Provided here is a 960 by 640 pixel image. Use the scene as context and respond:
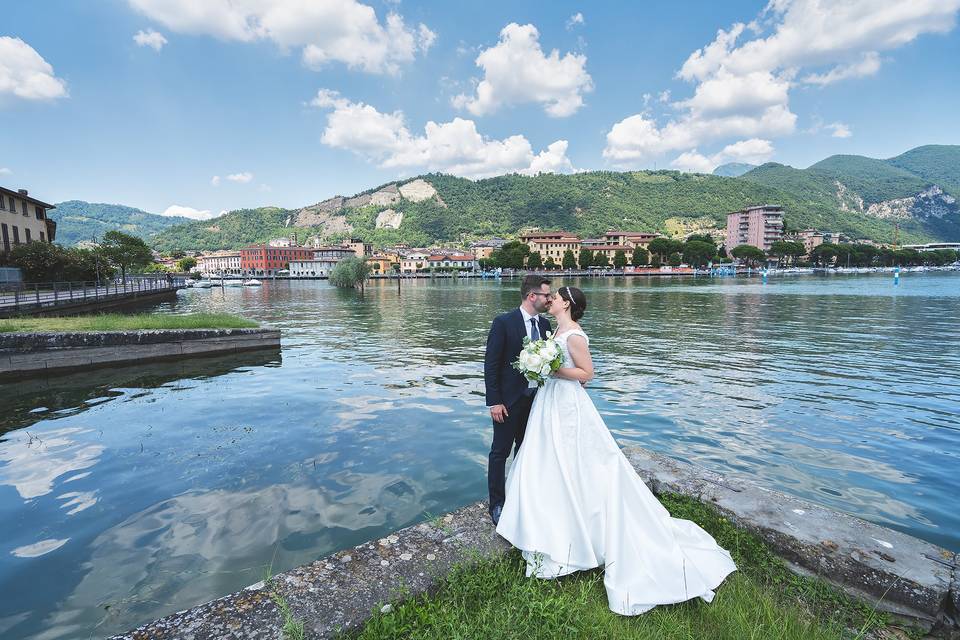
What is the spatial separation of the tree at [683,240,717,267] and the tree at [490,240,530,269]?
60147 millimetres

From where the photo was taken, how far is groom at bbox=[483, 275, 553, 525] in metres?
5.06

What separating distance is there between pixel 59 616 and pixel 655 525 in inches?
242

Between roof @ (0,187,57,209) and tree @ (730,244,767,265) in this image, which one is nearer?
roof @ (0,187,57,209)

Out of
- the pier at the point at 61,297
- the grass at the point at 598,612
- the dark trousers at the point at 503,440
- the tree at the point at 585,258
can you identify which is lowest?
the grass at the point at 598,612

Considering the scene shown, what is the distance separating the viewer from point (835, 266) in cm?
18150

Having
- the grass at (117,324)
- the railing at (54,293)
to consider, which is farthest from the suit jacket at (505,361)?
the railing at (54,293)

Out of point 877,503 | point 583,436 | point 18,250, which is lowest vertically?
point 877,503

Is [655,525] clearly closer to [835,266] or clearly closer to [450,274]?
[450,274]

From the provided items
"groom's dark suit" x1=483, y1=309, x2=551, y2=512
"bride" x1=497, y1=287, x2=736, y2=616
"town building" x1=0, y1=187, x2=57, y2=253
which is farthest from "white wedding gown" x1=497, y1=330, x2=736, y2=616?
"town building" x1=0, y1=187, x2=57, y2=253

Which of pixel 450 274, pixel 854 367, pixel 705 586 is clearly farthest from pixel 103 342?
pixel 450 274

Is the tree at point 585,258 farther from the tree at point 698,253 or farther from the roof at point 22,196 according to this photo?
the roof at point 22,196

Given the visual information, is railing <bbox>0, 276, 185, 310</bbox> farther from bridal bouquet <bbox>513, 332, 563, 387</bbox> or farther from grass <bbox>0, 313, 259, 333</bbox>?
bridal bouquet <bbox>513, 332, 563, 387</bbox>

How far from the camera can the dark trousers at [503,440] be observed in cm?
504

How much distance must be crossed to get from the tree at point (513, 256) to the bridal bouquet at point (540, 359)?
587 feet
